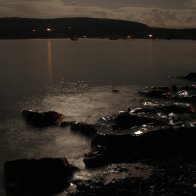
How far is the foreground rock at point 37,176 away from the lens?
24406 mm

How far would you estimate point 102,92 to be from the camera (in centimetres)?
6538

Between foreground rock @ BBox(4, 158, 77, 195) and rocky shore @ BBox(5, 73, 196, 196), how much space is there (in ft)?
0.29

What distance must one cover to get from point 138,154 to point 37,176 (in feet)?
26.0

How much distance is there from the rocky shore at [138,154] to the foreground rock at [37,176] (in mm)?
89

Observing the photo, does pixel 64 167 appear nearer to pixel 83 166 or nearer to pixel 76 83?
pixel 83 166

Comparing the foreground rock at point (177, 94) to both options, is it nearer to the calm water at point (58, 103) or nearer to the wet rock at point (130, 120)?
the calm water at point (58, 103)

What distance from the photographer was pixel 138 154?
28.8 meters

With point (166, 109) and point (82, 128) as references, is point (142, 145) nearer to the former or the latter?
point (82, 128)

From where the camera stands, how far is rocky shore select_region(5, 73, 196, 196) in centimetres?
2355

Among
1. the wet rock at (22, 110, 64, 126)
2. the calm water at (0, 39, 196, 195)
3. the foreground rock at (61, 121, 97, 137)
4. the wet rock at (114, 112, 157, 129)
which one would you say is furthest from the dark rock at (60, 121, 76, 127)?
the wet rock at (114, 112, 157, 129)

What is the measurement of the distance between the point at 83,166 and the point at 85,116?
1701cm

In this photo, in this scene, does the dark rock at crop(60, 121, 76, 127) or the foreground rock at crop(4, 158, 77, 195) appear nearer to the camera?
the foreground rock at crop(4, 158, 77, 195)

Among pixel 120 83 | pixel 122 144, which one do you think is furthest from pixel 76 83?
pixel 122 144

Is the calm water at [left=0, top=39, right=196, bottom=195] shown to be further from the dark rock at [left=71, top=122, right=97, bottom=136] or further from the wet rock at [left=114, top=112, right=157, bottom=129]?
the wet rock at [left=114, top=112, right=157, bottom=129]
